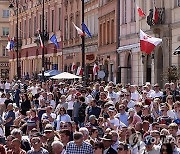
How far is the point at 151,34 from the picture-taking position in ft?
126

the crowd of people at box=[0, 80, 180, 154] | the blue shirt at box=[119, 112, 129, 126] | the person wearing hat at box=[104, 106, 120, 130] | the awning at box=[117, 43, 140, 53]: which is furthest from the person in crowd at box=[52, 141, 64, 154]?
the awning at box=[117, 43, 140, 53]

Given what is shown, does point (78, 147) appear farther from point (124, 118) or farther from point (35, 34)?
point (35, 34)

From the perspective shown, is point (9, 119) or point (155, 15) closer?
point (9, 119)

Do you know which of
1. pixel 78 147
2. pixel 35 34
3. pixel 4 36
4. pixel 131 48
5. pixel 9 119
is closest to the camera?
pixel 78 147

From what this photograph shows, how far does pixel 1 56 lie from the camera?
110m

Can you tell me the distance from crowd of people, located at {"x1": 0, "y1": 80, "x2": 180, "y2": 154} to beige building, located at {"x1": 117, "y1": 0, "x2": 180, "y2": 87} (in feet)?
35.3

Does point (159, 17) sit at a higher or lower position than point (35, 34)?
lower

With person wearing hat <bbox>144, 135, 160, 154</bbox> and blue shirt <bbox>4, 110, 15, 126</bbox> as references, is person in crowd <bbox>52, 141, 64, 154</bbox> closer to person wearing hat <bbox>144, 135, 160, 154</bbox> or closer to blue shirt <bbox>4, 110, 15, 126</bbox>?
person wearing hat <bbox>144, 135, 160, 154</bbox>

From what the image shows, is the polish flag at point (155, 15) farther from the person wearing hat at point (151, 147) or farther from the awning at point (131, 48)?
the person wearing hat at point (151, 147)

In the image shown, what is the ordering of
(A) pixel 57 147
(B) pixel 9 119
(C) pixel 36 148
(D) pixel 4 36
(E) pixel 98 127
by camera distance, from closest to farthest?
1. (A) pixel 57 147
2. (C) pixel 36 148
3. (E) pixel 98 127
4. (B) pixel 9 119
5. (D) pixel 4 36

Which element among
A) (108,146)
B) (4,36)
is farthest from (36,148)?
(4,36)

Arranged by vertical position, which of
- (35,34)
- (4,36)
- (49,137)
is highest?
(4,36)

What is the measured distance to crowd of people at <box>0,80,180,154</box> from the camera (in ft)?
39.2

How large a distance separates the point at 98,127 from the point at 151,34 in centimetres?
2284
